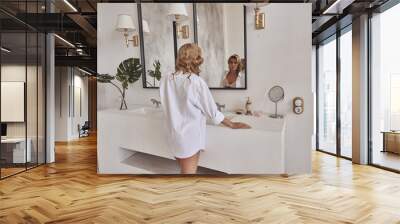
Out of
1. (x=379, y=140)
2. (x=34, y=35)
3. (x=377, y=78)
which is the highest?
(x=34, y=35)

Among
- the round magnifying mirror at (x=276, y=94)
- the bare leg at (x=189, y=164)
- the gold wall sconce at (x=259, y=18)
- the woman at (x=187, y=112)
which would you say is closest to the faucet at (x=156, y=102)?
the woman at (x=187, y=112)

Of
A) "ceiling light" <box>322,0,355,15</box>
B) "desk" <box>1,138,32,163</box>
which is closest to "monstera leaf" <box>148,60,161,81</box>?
"desk" <box>1,138,32,163</box>

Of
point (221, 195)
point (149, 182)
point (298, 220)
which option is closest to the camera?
point (298, 220)

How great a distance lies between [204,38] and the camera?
6.02 metres

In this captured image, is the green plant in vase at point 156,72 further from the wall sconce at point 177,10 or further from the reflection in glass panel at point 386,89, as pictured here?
the reflection in glass panel at point 386,89

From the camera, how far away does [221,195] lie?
481cm

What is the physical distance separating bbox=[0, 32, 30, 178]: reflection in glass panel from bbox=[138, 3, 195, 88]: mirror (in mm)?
2157

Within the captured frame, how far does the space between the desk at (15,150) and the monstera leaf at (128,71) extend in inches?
81.6

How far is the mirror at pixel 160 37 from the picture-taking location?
5.99 meters

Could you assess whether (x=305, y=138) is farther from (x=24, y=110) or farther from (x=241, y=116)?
(x=24, y=110)

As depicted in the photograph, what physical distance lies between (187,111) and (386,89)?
3.92m

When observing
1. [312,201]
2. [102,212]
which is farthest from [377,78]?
[102,212]

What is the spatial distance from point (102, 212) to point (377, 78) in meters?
5.85

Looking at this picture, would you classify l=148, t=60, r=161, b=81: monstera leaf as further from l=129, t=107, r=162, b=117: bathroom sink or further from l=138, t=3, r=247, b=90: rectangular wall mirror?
l=129, t=107, r=162, b=117: bathroom sink
